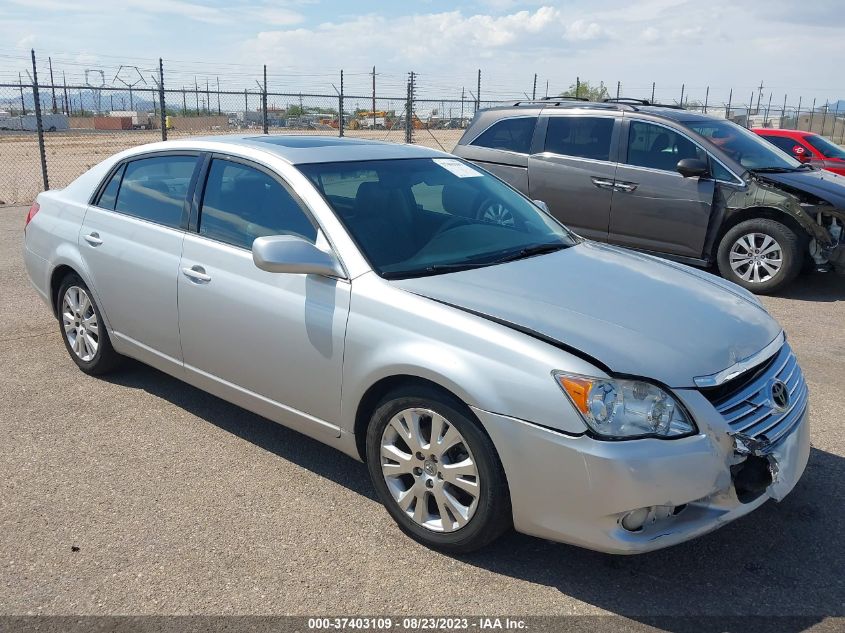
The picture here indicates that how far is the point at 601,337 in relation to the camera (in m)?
2.94

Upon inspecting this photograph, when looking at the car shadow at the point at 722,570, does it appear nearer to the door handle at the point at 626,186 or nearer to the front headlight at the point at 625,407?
the front headlight at the point at 625,407

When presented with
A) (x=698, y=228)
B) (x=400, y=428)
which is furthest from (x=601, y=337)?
(x=698, y=228)

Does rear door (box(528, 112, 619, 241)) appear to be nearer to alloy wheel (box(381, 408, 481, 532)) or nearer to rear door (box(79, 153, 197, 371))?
rear door (box(79, 153, 197, 371))

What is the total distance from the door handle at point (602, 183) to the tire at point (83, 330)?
5326 millimetres

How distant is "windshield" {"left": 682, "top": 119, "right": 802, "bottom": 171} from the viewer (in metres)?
8.03

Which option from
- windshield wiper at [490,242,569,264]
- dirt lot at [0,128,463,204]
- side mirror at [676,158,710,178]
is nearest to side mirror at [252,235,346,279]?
windshield wiper at [490,242,569,264]

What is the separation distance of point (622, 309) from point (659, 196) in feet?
17.1

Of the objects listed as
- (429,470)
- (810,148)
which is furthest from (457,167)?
(810,148)

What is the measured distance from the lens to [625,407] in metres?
2.76

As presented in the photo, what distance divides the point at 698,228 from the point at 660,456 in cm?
577

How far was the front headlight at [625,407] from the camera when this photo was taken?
273cm

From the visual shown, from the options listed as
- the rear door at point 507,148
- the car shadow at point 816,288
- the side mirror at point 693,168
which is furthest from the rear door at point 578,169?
the car shadow at point 816,288

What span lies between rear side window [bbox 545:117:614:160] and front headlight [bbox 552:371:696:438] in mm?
6079

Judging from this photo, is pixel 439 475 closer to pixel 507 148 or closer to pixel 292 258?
pixel 292 258
